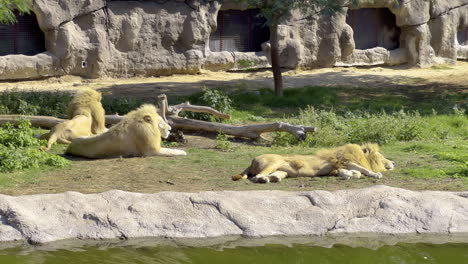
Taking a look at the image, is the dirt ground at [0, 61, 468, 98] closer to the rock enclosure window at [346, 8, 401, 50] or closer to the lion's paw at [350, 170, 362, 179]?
the rock enclosure window at [346, 8, 401, 50]

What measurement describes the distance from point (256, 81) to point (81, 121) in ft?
29.8

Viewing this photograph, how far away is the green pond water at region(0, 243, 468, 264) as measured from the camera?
821cm

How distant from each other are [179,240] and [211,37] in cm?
1732

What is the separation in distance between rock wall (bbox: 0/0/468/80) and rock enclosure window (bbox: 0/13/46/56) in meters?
0.68

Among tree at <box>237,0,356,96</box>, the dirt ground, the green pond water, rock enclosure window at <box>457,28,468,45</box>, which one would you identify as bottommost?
the green pond water

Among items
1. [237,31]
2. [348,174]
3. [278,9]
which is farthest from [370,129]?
[237,31]

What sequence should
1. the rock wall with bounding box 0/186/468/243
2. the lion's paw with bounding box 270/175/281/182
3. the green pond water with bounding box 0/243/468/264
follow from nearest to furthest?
the green pond water with bounding box 0/243/468/264 → the rock wall with bounding box 0/186/468/243 → the lion's paw with bounding box 270/175/281/182

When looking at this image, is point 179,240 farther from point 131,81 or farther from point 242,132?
point 131,81

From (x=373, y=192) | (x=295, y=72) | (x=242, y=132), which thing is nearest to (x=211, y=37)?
A: (x=295, y=72)

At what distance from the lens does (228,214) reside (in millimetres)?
8914

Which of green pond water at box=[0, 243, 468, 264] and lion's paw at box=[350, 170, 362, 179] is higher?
lion's paw at box=[350, 170, 362, 179]

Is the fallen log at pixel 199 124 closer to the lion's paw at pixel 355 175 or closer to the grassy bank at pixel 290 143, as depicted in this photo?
the grassy bank at pixel 290 143

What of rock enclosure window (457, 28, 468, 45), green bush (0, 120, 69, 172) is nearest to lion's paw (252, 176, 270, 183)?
green bush (0, 120, 69, 172)

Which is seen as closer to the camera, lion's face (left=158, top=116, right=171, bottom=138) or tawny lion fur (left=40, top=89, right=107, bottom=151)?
lion's face (left=158, top=116, right=171, bottom=138)
